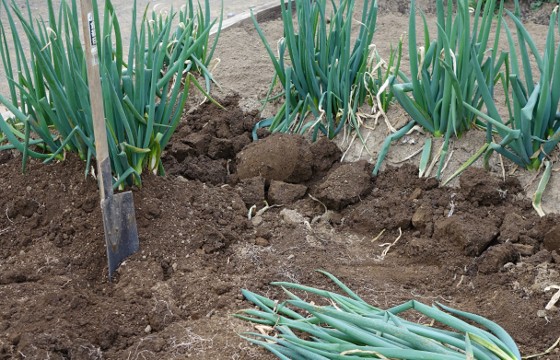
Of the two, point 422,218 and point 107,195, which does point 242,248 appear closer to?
point 107,195

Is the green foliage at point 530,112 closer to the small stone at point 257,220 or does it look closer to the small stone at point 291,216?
A: the small stone at point 291,216

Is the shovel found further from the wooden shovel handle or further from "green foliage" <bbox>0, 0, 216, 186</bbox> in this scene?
"green foliage" <bbox>0, 0, 216, 186</bbox>

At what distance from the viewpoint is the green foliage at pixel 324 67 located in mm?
3076

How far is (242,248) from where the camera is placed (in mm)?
2594

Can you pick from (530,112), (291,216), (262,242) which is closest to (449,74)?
(530,112)

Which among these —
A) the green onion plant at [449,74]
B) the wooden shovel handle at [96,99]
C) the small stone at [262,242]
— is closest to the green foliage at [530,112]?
the green onion plant at [449,74]

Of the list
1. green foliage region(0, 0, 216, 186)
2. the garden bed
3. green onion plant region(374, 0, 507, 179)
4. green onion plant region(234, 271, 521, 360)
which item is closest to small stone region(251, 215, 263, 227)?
the garden bed

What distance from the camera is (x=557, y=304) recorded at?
2236 millimetres

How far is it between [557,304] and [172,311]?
3.46 ft

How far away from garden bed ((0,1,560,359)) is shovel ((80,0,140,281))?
0.05 meters

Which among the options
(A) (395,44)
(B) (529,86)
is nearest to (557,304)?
(B) (529,86)

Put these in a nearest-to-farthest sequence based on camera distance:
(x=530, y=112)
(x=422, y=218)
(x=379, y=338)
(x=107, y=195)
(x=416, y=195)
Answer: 1. (x=379, y=338)
2. (x=107, y=195)
3. (x=530, y=112)
4. (x=422, y=218)
5. (x=416, y=195)

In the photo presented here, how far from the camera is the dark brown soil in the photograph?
2.18m

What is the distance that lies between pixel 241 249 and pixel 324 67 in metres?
0.92
